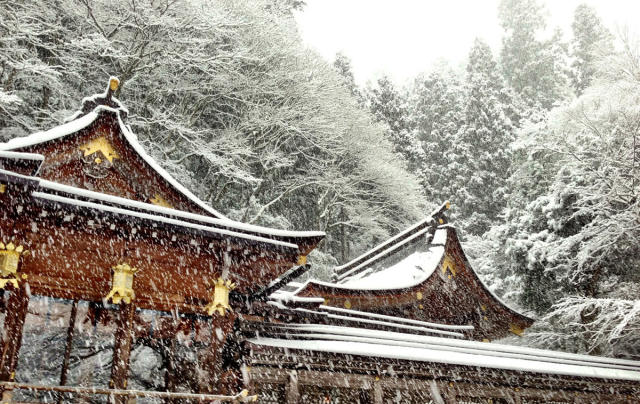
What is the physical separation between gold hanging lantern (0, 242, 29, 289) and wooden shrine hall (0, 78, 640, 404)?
1cm

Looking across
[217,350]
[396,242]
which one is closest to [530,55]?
[396,242]

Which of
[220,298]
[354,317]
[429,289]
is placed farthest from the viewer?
[429,289]

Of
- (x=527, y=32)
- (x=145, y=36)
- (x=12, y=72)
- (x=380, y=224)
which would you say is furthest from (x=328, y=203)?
(x=527, y=32)

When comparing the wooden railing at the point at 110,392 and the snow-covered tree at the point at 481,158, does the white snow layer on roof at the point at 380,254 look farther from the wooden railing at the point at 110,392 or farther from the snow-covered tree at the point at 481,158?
the snow-covered tree at the point at 481,158

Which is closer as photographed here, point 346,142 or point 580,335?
point 580,335

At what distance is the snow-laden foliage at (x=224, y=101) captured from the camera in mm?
14758

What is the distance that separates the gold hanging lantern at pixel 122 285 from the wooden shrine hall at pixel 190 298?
2 cm

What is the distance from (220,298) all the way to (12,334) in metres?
2.34

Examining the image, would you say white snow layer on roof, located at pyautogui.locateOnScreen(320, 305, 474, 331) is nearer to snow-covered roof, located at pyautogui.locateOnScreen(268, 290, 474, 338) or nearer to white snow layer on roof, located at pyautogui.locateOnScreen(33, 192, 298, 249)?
snow-covered roof, located at pyautogui.locateOnScreen(268, 290, 474, 338)

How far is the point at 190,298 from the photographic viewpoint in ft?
21.8

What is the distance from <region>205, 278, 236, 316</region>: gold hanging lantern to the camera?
6.26 meters

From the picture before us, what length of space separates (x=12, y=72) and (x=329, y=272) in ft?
45.6

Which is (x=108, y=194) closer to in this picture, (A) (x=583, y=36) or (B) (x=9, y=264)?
(B) (x=9, y=264)

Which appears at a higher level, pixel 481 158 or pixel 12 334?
pixel 481 158
